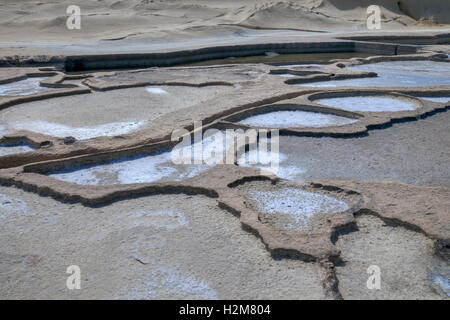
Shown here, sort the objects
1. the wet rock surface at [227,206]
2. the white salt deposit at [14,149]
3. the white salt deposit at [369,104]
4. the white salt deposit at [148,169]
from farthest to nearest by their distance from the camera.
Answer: the white salt deposit at [369,104]
the white salt deposit at [14,149]
the white salt deposit at [148,169]
the wet rock surface at [227,206]

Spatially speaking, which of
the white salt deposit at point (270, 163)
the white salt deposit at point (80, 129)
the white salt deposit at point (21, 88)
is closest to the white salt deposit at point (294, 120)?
the white salt deposit at point (270, 163)

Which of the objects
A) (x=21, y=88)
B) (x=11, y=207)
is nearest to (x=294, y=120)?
(x=11, y=207)

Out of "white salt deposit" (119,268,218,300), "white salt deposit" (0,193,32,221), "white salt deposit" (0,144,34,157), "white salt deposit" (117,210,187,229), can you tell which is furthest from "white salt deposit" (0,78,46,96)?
"white salt deposit" (119,268,218,300)

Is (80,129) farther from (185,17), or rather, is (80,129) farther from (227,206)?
(185,17)

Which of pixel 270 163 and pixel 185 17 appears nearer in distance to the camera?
pixel 270 163

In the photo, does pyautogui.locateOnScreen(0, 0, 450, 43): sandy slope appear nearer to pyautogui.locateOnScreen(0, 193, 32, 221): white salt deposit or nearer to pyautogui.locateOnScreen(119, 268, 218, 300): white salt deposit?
pyautogui.locateOnScreen(0, 193, 32, 221): white salt deposit

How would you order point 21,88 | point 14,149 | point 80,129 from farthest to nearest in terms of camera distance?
point 21,88 → point 80,129 → point 14,149

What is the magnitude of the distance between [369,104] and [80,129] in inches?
130

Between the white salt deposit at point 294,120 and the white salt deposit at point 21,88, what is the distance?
3222mm

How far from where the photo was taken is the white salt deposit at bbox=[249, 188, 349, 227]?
3.00m

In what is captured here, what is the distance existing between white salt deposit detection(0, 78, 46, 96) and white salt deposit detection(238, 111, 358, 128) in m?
3.22

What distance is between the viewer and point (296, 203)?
10.3ft

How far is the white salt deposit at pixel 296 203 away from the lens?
9.84 feet

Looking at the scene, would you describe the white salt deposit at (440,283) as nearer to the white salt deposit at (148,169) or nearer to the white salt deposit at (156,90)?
the white salt deposit at (148,169)
